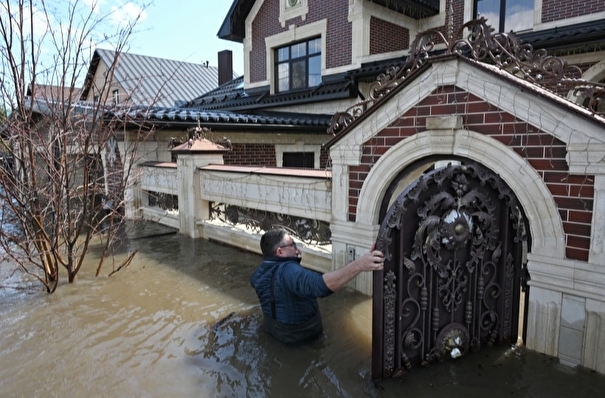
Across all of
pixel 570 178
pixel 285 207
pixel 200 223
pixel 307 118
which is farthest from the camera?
pixel 307 118

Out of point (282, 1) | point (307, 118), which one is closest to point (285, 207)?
point (307, 118)

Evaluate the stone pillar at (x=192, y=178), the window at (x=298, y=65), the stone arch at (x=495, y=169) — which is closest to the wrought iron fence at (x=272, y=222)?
the stone pillar at (x=192, y=178)

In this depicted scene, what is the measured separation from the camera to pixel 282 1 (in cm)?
1405

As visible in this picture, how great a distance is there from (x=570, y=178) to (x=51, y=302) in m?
5.52

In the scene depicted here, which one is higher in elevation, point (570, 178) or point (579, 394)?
point (570, 178)

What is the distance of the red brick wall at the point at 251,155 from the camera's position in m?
10.9

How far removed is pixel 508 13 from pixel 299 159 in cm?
644

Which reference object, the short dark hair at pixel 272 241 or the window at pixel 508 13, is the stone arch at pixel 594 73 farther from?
the short dark hair at pixel 272 241

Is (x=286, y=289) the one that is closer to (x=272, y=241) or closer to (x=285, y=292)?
(x=285, y=292)

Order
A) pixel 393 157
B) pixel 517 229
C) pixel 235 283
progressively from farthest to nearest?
pixel 235 283 → pixel 393 157 → pixel 517 229

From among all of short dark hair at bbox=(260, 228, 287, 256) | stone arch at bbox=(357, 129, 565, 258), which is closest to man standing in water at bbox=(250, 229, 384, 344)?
short dark hair at bbox=(260, 228, 287, 256)

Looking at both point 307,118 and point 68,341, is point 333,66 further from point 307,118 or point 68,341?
point 68,341

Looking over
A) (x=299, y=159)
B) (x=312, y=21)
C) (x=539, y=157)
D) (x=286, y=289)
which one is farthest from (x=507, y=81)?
(x=312, y=21)

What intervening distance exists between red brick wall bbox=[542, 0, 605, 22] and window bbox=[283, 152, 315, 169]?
6665 millimetres
